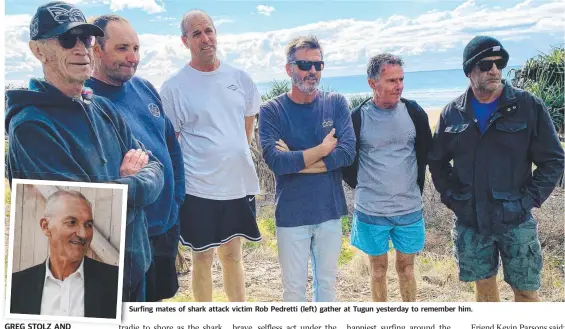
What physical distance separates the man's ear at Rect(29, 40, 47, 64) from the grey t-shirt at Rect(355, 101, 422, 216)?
233 centimetres

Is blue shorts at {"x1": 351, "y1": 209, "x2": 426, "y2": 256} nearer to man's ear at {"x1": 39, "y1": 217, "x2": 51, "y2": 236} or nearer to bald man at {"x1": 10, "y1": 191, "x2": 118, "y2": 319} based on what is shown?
bald man at {"x1": 10, "y1": 191, "x2": 118, "y2": 319}

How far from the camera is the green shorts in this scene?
4.12 m

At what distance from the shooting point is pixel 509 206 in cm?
408

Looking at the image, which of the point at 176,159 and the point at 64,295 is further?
the point at 176,159

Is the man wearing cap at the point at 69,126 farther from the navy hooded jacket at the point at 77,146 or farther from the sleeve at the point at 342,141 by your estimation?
the sleeve at the point at 342,141

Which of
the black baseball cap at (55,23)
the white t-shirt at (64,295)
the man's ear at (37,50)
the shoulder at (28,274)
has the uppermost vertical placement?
the black baseball cap at (55,23)

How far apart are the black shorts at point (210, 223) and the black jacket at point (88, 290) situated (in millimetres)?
633

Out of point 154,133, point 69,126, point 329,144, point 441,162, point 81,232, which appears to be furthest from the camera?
point 441,162

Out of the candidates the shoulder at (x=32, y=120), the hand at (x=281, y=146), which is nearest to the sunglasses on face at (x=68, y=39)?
the shoulder at (x=32, y=120)

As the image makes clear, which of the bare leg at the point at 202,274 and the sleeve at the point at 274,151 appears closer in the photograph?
the sleeve at the point at 274,151

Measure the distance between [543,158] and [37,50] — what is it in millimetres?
3640

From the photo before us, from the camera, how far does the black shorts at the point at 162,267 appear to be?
163 inches

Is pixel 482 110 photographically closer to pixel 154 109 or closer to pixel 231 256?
pixel 231 256

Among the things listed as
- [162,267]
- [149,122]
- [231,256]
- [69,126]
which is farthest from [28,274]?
[231,256]
